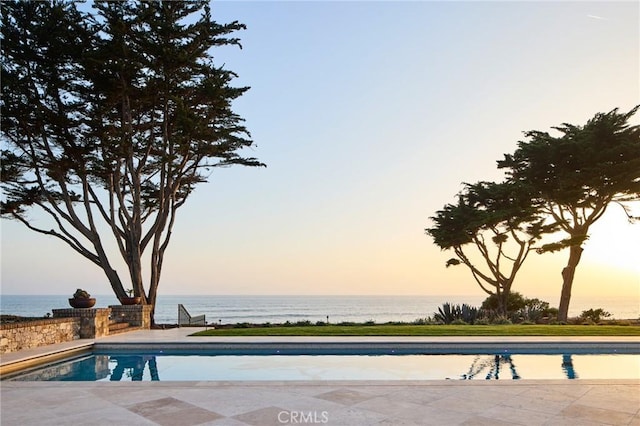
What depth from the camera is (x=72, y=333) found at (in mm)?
13633

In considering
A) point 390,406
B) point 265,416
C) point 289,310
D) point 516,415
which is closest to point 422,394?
point 390,406

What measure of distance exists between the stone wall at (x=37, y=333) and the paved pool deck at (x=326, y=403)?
3.76 meters

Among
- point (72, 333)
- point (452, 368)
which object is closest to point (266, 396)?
point (452, 368)

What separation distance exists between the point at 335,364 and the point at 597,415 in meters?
5.69

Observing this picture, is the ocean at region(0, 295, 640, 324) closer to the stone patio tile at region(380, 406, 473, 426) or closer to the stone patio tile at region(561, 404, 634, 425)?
the stone patio tile at region(380, 406, 473, 426)

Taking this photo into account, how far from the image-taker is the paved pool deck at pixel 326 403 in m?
5.64

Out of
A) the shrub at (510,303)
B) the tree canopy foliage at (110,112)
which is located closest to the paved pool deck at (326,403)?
the tree canopy foliage at (110,112)

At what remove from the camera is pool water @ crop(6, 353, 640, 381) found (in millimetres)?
9594

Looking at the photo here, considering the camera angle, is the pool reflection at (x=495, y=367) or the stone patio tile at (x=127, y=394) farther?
the pool reflection at (x=495, y=367)

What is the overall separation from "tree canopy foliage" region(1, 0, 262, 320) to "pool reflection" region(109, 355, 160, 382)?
6.74 metres

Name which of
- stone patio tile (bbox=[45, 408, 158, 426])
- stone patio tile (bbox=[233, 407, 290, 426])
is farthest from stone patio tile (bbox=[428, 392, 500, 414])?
stone patio tile (bbox=[45, 408, 158, 426])

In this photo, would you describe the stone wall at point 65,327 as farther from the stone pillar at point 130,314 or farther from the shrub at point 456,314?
the shrub at point 456,314

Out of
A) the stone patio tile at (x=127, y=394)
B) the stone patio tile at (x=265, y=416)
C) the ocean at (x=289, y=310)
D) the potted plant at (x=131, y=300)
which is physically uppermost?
the potted plant at (x=131, y=300)

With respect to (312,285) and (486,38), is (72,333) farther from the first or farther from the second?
(312,285)
